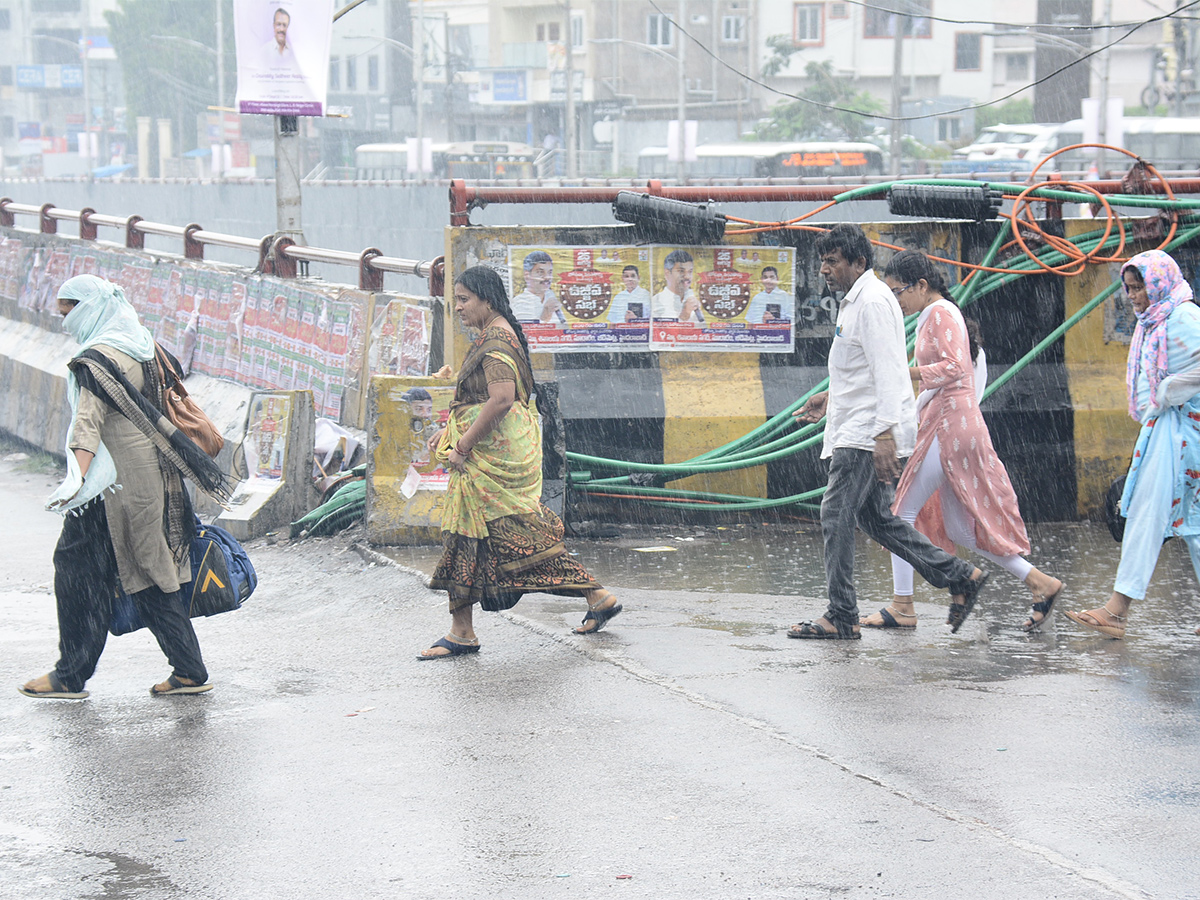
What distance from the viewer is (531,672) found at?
5.55 metres

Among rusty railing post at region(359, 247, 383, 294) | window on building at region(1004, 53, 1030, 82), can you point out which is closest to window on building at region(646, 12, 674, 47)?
window on building at region(1004, 53, 1030, 82)

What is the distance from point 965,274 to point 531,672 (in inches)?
162

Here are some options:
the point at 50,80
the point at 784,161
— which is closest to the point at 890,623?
the point at 784,161

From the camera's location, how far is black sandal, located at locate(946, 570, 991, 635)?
19.3 ft

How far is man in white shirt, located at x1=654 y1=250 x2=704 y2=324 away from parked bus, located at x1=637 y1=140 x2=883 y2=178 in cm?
3659

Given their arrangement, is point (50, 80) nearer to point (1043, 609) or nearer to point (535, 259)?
point (535, 259)

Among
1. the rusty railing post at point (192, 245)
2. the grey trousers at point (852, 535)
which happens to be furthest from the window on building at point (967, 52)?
the grey trousers at point (852, 535)

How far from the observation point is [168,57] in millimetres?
81250

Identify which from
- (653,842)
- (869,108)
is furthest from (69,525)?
(869,108)

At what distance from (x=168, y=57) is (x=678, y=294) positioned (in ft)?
264

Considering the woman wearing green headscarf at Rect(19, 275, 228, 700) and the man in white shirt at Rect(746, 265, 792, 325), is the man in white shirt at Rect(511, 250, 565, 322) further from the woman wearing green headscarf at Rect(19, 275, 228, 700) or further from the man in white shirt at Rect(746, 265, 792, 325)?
the woman wearing green headscarf at Rect(19, 275, 228, 700)

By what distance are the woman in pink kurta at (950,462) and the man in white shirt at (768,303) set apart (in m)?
2.09

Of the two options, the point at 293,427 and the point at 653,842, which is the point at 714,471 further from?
the point at 653,842

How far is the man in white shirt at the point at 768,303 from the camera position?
833 cm
